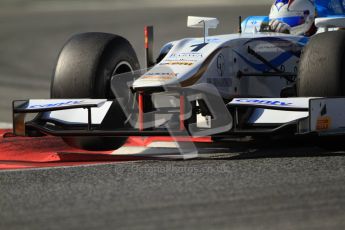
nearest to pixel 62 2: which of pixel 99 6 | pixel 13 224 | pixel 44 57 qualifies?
pixel 99 6

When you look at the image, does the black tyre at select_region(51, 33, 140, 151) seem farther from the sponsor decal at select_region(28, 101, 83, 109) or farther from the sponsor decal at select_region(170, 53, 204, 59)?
the sponsor decal at select_region(170, 53, 204, 59)

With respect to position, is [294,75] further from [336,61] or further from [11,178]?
[11,178]

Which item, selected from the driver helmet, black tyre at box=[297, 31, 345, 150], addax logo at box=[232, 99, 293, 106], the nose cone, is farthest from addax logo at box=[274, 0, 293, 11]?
addax logo at box=[232, 99, 293, 106]

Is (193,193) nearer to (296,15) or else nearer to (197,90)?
(197,90)

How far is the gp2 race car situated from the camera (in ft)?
23.7

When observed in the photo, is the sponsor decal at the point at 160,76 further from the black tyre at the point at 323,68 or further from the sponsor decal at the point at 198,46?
the black tyre at the point at 323,68

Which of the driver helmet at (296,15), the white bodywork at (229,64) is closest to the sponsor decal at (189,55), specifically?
the white bodywork at (229,64)

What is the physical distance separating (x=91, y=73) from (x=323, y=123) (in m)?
2.11

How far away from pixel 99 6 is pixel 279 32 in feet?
80.2

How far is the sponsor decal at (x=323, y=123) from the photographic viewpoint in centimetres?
706

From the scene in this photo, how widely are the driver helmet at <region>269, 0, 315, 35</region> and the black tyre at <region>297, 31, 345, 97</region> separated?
7.01 feet

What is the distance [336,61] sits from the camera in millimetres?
7422

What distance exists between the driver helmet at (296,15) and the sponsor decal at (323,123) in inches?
110

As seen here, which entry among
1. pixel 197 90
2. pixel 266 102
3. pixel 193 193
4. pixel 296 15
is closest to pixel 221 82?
pixel 197 90
